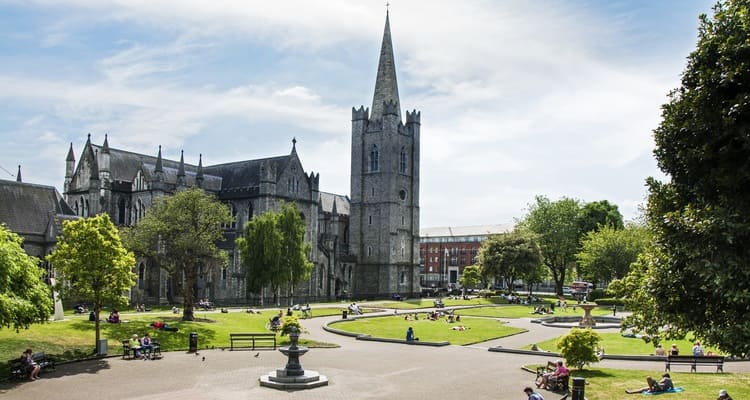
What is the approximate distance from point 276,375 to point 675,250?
1511 cm

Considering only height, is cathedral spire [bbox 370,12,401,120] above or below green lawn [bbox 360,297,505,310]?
above

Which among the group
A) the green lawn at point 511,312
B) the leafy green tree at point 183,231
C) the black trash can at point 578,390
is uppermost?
the leafy green tree at point 183,231

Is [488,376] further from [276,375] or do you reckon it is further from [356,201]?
[356,201]

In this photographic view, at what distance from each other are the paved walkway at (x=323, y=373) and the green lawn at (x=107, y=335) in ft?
6.99

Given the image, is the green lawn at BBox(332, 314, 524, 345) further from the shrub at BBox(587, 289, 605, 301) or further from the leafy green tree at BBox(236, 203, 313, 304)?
the shrub at BBox(587, 289, 605, 301)

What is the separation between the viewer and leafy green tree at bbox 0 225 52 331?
2403 centimetres

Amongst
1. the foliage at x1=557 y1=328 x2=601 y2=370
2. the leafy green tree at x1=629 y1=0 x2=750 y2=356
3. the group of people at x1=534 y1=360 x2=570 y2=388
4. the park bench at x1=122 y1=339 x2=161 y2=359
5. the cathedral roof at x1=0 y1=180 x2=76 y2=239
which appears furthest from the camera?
the cathedral roof at x1=0 y1=180 x2=76 y2=239

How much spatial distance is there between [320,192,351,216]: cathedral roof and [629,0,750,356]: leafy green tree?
8186 centimetres

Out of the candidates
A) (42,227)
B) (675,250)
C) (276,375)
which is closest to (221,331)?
(276,375)

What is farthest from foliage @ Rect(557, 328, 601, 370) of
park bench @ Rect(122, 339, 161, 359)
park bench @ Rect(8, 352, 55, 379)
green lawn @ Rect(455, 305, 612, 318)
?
green lawn @ Rect(455, 305, 612, 318)

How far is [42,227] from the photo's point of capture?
63.3 m

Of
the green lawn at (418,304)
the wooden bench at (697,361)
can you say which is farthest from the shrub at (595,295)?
the wooden bench at (697,361)

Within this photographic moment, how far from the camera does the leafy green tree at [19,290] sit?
2403cm

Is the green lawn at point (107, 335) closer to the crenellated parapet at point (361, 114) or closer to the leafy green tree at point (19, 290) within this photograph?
the leafy green tree at point (19, 290)
